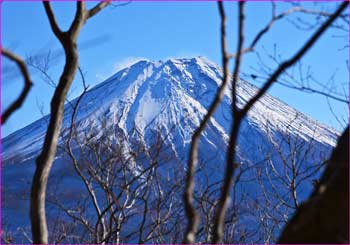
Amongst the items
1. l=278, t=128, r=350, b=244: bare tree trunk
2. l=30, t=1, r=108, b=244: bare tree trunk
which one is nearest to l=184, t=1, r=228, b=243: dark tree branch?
l=278, t=128, r=350, b=244: bare tree trunk

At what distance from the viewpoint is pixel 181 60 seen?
6212 centimetres

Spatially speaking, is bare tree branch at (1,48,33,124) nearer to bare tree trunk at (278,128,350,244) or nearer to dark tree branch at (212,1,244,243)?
dark tree branch at (212,1,244,243)

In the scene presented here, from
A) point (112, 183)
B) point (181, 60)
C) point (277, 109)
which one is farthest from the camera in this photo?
point (181, 60)

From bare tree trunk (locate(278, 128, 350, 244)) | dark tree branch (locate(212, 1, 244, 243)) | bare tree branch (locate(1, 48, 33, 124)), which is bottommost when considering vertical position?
bare tree trunk (locate(278, 128, 350, 244))

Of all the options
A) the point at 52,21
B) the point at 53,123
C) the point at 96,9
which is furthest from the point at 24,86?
the point at 96,9

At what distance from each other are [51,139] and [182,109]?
37.9 metres

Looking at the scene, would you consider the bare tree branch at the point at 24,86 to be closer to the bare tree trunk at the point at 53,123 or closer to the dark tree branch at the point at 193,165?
the dark tree branch at the point at 193,165

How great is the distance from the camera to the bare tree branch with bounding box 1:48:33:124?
1233 millimetres

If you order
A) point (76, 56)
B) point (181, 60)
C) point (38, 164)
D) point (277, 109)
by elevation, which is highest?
point (181, 60)

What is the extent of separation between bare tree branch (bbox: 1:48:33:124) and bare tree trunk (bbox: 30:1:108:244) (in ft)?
2.20

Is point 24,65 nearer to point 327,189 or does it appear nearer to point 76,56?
point 327,189

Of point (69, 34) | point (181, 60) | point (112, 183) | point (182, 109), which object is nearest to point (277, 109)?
point (182, 109)

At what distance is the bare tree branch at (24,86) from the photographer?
4.05 ft

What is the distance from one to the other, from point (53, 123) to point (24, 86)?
0.88m
